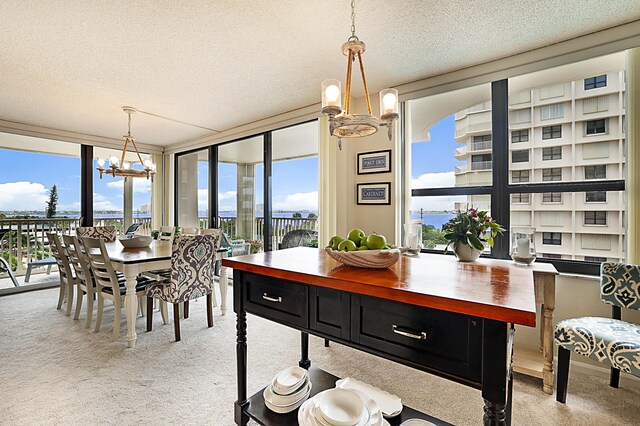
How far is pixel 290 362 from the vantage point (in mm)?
2420

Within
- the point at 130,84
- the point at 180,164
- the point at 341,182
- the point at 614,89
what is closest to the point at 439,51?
the point at 614,89

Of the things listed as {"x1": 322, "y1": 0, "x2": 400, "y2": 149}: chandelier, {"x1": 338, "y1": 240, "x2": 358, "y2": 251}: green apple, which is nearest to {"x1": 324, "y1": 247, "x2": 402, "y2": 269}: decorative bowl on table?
{"x1": 338, "y1": 240, "x2": 358, "y2": 251}: green apple

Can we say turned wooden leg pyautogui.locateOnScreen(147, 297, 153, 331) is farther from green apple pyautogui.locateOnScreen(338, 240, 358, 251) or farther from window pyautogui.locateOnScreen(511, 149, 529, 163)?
window pyautogui.locateOnScreen(511, 149, 529, 163)

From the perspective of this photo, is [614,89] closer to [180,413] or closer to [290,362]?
[290,362]

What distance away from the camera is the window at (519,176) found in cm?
263

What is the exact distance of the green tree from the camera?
508 cm

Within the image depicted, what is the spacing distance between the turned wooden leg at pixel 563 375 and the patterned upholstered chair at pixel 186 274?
110 inches

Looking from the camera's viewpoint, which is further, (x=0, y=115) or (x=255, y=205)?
(x=255, y=205)

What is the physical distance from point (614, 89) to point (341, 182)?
237cm

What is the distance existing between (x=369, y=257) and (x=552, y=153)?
2.18 m

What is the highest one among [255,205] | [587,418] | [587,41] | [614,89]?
[587,41]

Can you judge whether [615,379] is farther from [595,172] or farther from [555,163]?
[555,163]

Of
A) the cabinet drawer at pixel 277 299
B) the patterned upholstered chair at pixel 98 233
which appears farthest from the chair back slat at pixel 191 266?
the patterned upholstered chair at pixel 98 233

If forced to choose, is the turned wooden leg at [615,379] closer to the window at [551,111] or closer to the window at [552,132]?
the window at [552,132]
